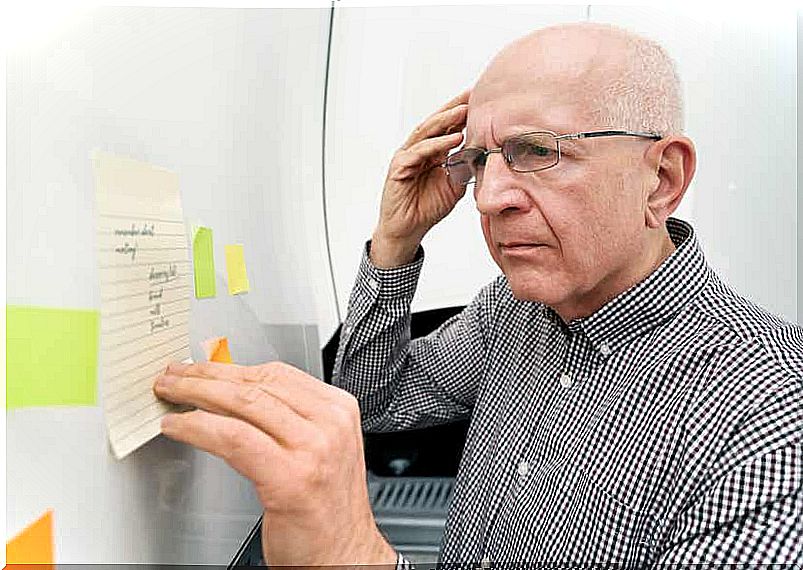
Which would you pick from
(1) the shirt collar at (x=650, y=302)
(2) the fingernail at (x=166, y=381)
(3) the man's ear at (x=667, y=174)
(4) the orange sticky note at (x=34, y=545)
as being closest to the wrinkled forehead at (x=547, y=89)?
(3) the man's ear at (x=667, y=174)

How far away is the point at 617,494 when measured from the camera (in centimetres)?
91

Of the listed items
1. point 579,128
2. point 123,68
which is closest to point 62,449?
point 123,68

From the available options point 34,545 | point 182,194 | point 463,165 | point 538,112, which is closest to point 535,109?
point 538,112

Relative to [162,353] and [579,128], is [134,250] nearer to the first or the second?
[162,353]

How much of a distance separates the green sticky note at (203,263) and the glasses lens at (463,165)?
0.29 m

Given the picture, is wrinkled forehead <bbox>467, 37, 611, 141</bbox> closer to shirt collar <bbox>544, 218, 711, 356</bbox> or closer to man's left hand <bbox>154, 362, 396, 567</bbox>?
shirt collar <bbox>544, 218, 711, 356</bbox>

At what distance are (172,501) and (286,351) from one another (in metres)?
0.42

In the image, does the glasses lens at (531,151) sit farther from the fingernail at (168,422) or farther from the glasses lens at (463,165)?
the fingernail at (168,422)

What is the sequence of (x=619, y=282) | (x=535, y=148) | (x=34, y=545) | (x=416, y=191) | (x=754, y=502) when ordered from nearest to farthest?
(x=34, y=545) → (x=754, y=502) → (x=535, y=148) → (x=619, y=282) → (x=416, y=191)

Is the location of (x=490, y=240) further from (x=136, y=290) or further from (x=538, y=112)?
(x=136, y=290)

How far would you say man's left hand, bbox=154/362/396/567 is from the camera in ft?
2.17

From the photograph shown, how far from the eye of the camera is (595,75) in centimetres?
91

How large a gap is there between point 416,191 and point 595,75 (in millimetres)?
341

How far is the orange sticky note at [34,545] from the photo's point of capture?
54cm
